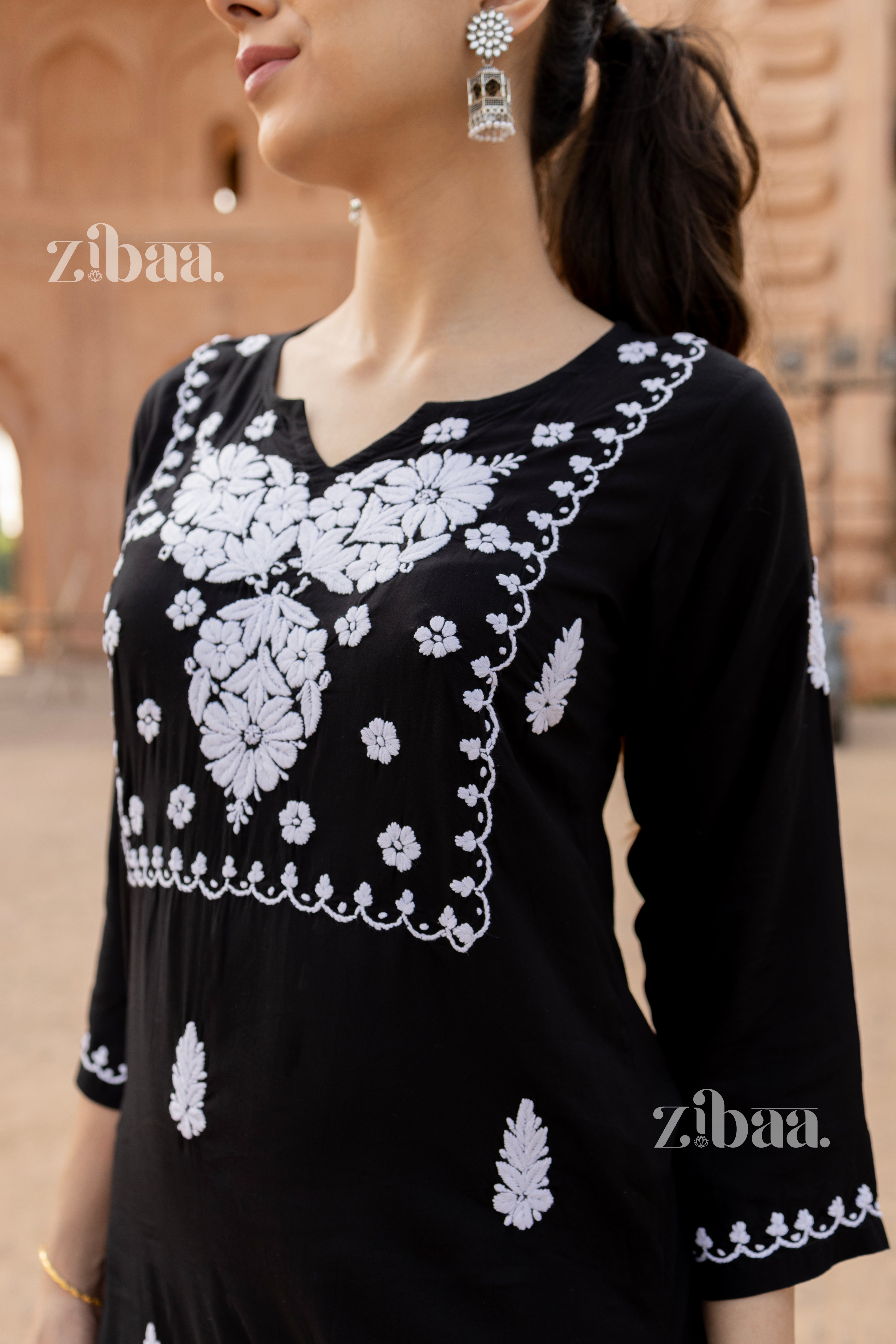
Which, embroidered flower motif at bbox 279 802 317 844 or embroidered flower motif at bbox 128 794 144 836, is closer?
embroidered flower motif at bbox 279 802 317 844

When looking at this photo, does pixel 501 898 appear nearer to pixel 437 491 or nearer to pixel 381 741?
pixel 381 741

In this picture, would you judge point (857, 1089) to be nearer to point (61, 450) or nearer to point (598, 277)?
point (598, 277)

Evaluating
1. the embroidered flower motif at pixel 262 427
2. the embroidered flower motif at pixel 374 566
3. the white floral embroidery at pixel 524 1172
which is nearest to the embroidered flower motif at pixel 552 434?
the embroidered flower motif at pixel 374 566

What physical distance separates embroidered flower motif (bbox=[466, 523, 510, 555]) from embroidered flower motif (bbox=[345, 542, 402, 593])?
5 centimetres

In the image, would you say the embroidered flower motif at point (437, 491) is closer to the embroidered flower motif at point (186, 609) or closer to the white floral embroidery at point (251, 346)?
the embroidered flower motif at point (186, 609)

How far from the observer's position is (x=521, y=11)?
949mm

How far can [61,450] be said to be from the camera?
1336cm

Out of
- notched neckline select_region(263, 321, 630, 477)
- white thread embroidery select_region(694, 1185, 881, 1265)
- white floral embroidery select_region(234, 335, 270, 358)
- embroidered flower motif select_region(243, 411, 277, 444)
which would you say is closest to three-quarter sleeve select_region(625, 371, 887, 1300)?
white thread embroidery select_region(694, 1185, 881, 1265)

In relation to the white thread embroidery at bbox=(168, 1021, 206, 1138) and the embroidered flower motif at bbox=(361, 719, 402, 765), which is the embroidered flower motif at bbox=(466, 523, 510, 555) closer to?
the embroidered flower motif at bbox=(361, 719, 402, 765)

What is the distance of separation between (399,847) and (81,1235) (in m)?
0.48

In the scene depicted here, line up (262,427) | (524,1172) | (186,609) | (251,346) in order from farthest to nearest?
(251,346) < (262,427) < (186,609) < (524,1172)

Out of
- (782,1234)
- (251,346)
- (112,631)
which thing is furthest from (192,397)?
(782,1234)

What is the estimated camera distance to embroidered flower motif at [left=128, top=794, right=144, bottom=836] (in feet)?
3.07

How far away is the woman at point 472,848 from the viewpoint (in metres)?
0.81
